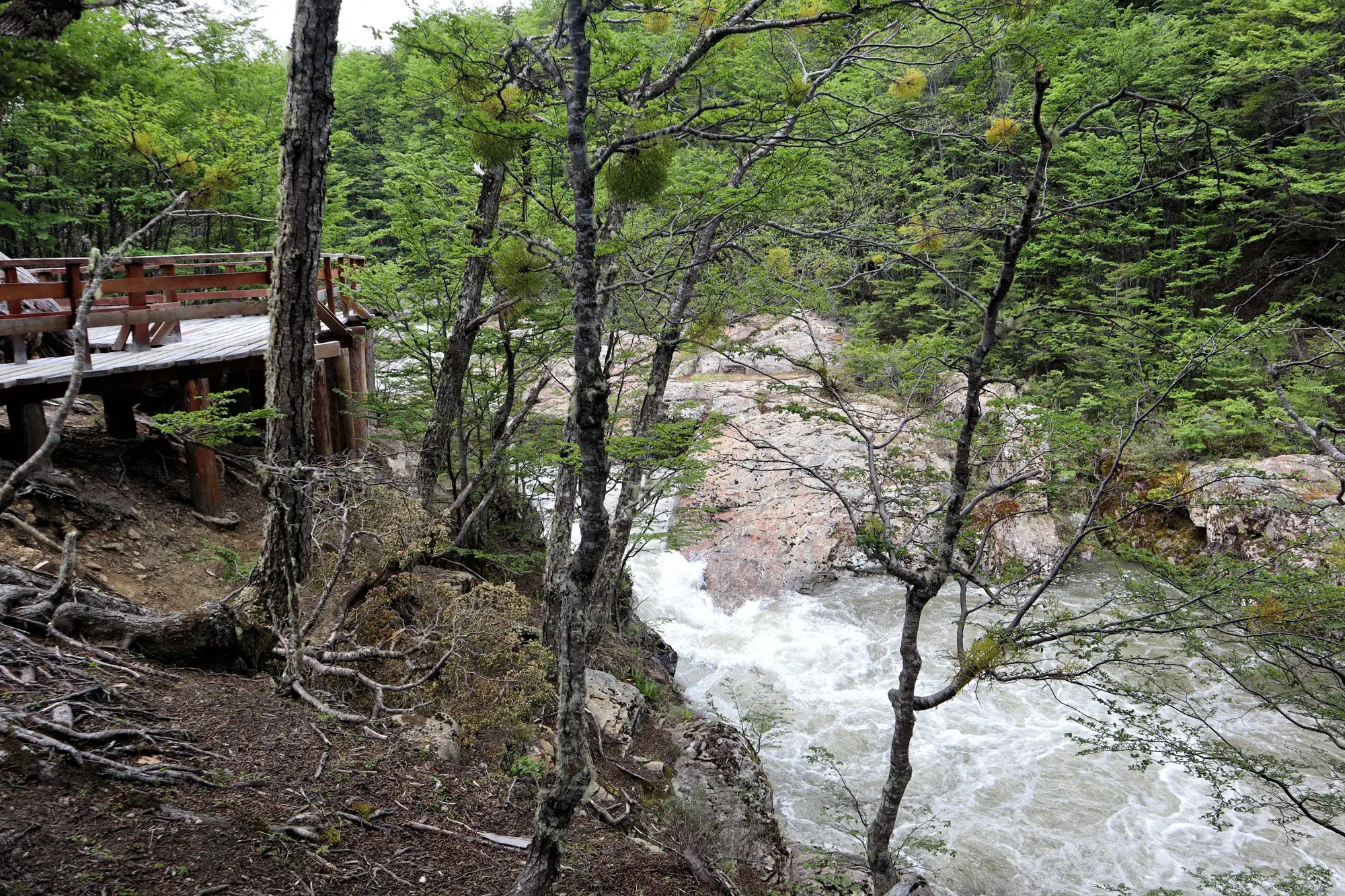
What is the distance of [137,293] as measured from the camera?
7.80m

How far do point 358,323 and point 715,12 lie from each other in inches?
440

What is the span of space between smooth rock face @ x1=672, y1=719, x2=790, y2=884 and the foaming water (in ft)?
3.67

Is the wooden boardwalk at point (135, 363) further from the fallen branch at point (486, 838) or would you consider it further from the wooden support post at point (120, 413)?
the fallen branch at point (486, 838)

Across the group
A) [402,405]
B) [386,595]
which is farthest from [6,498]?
[402,405]

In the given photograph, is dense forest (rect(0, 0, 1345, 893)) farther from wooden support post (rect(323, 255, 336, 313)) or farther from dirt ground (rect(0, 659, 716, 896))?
wooden support post (rect(323, 255, 336, 313))

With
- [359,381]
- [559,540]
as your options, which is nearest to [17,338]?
[559,540]

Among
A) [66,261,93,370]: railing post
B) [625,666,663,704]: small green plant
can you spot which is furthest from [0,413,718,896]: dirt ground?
[625,666,663,704]: small green plant

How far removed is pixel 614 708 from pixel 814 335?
18.4 feet

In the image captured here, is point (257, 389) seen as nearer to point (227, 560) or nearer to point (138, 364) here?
point (138, 364)

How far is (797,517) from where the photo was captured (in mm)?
14219

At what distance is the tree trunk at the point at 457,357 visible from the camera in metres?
8.36

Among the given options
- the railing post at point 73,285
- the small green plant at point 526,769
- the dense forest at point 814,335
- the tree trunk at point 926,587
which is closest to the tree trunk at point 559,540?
the dense forest at point 814,335

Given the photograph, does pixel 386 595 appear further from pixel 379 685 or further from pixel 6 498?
pixel 6 498

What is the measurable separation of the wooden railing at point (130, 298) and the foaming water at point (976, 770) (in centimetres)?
737
